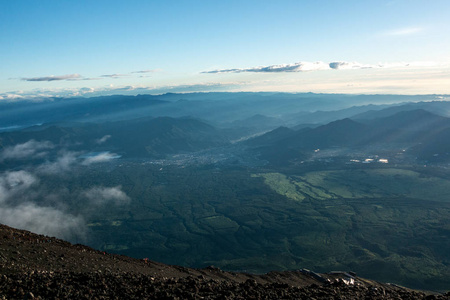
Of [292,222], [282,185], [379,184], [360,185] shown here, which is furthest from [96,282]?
[379,184]

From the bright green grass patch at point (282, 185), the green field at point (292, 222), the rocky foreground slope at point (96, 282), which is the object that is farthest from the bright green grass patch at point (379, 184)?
the rocky foreground slope at point (96, 282)

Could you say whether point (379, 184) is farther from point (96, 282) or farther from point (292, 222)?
point (96, 282)

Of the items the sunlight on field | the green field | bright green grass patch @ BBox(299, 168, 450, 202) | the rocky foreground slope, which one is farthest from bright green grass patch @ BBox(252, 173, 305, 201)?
the rocky foreground slope

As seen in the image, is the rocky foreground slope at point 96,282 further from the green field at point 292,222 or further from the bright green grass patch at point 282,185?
the bright green grass patch at point 282,185

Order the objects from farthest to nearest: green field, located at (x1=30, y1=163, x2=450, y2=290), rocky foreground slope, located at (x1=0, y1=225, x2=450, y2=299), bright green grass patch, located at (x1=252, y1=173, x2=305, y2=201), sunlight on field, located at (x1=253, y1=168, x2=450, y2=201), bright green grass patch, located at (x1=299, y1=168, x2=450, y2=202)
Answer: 1. bright green grass patch, located at (x1=252, y1=173, x2=305, y2=201)
2. sunlight on field, located at (x1=253, y1=168, x2=450, y2=201)
3. bright green grass patch, located at (x1=299, y1=168, x2=450, y2=202)
4. green field, located at (x1=30, y1=163, x2=450, y2=290)
5. rocky foreground slope, located at (x1=0, y1=225, x2=450, y2=299)

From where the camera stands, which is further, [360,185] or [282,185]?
[282,185]

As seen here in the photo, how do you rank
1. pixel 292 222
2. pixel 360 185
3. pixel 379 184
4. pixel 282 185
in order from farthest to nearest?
pixel 282 185, pixel 360 185, pixel 379 184, pixel 292 222

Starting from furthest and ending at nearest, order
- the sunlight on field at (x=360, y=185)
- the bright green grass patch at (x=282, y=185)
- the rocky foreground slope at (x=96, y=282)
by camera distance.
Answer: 1. the bright green grass patch at (x=282, y=185)
2. the sunlight on field at (x=360, y=185)
3. the rocky foreground slope at (x=96, y=282)

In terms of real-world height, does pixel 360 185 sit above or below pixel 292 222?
above

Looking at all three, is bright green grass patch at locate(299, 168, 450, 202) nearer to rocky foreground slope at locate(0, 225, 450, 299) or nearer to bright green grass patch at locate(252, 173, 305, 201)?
bright green grass patch at locate(252, 173, 305, 201)

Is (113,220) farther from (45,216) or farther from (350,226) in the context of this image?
(350,226)
